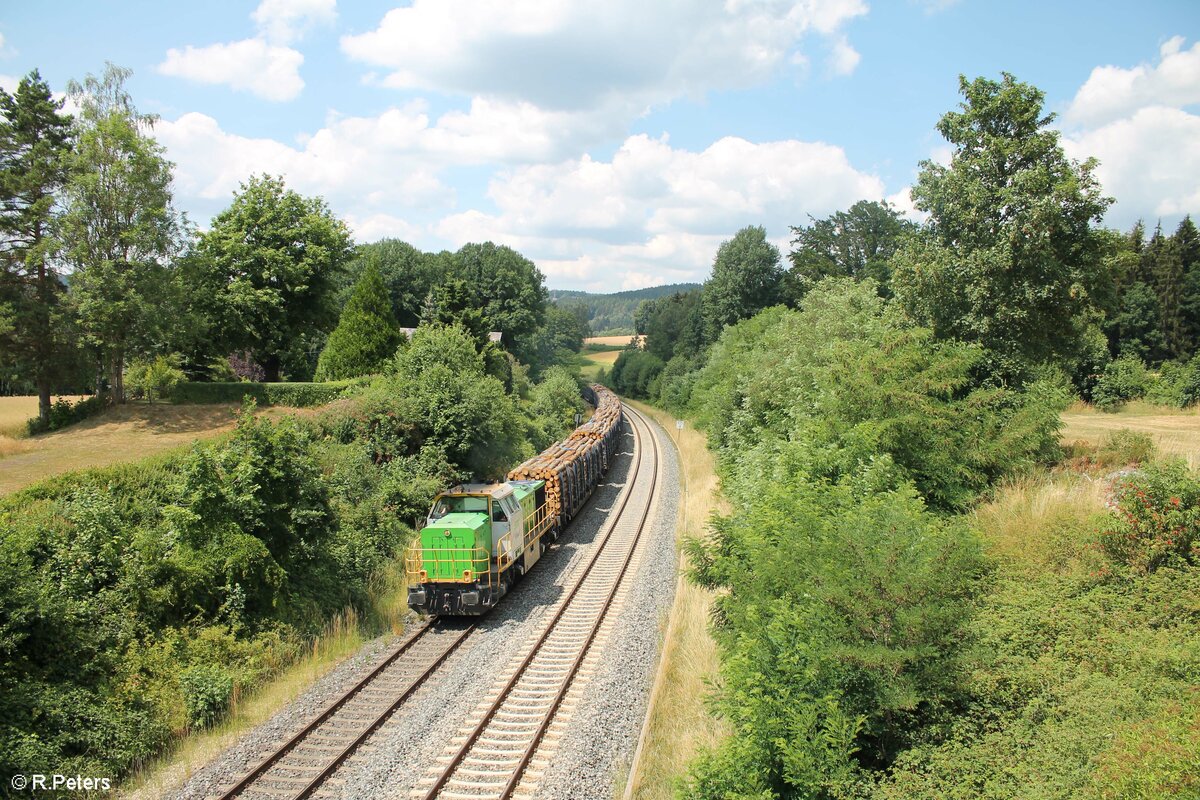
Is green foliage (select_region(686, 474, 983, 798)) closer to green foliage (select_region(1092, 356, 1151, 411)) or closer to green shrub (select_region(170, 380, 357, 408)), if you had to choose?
green shrub (select_region(170, 380, 357, 408))

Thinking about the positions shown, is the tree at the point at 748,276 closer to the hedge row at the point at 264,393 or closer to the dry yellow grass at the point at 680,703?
the hedge row at the point at 264,393

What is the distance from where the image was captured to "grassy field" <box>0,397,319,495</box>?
823 inches

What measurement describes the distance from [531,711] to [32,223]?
2787cm

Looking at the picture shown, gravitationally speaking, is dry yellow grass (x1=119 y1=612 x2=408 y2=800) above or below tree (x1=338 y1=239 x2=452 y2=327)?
below

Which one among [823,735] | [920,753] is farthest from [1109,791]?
[823,735]

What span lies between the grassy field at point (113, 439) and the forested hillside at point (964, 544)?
16655mm

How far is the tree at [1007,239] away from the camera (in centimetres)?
1566

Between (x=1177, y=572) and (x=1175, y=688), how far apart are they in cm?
306

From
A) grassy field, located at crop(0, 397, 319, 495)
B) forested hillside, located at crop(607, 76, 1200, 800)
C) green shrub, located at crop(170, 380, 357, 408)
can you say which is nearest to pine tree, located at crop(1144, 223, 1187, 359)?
forested hillside, located at crop(607, 76, 1200, 800)

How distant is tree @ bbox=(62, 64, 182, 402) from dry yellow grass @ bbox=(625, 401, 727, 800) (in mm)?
23610

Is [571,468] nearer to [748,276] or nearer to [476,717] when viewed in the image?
[476,717]

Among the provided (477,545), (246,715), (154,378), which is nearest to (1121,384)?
(477,545)

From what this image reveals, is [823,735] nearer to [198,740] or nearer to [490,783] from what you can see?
[490,783]

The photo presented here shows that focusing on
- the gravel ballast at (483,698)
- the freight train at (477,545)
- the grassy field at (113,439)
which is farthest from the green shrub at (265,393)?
the gravel ballast at (483,698)
